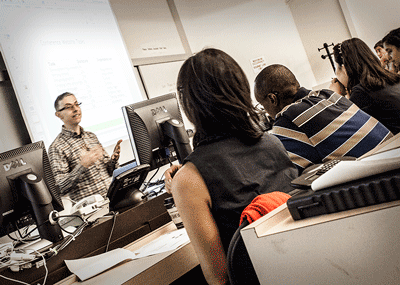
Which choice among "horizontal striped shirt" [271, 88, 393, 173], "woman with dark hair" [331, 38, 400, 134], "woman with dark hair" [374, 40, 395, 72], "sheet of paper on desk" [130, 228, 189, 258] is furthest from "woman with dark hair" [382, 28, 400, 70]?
"sheet of paper on desk" [130, 228, 189, 258]

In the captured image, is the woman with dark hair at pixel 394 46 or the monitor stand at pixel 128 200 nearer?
the monitor stand at pixel 128 200

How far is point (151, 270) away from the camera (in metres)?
1.09

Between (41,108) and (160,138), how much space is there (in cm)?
155

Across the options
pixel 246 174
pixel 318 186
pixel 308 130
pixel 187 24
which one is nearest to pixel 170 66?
pixel 187 24

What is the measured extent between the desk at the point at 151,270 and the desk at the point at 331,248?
590mm

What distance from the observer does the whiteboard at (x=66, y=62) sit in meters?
2.90

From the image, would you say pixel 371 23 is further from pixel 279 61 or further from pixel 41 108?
pixel 41 108

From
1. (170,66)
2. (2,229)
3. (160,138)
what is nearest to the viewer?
(2,229)

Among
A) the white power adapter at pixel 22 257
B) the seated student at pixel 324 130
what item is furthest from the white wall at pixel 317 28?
the white power adapter at pixel 22 257

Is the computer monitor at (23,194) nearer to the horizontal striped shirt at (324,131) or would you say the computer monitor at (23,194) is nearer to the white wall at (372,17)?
the horizontal striped shirt at (324,131)

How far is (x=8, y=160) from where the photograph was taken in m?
1.43

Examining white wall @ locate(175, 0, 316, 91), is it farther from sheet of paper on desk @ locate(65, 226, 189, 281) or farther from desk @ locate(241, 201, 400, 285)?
desk @ locate(241, 201, 400, 285)

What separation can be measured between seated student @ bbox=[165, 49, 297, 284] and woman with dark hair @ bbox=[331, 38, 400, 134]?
1233mm

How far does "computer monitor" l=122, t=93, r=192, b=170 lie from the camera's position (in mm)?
1824
